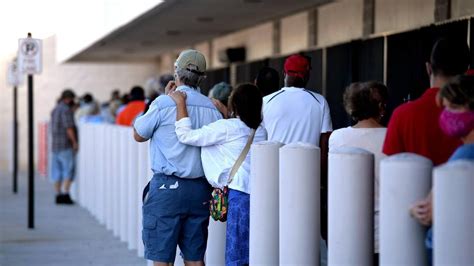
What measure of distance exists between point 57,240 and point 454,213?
926cm

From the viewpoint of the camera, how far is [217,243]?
27.8 ft

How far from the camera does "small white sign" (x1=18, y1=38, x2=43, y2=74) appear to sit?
46.7ft

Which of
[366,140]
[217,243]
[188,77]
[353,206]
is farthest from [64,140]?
[353,206]

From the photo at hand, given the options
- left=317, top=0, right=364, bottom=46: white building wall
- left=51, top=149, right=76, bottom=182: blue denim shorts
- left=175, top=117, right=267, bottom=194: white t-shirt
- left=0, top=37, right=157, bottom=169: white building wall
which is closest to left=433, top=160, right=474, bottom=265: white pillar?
left=175, top=117, right=267, bottom=194: white t-shirt

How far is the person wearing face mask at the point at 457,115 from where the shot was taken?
16.5ft

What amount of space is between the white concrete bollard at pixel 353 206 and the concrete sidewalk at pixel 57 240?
5.49 m

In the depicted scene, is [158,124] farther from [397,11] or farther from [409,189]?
[397,11]

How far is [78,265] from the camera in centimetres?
1116

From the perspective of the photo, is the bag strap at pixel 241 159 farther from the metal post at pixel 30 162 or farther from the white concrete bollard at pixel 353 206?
the metal post at pixel 30 162

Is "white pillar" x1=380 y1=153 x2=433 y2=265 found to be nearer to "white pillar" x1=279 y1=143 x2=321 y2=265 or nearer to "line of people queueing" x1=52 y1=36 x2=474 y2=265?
"white pillar" x1=279 y1=143 x2=321 y2=265

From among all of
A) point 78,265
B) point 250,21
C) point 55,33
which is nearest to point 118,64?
point 55,33

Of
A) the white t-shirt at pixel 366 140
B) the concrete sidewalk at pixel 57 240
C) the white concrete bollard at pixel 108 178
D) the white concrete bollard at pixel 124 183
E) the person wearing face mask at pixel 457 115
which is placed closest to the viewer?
the person wearing face mask at pixel 457 115

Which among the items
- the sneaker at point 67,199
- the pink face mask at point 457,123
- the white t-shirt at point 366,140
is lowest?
the sneaker at point 67,199

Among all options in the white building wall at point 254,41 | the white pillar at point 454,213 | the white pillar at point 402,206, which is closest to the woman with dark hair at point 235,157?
the white pillar at point 402,206
